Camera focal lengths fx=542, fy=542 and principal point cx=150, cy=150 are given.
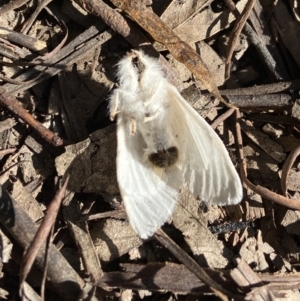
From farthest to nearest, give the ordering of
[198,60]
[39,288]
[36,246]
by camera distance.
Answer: [198,60] → [39,288] → [36,246]

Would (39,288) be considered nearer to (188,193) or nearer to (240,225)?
(188,193)

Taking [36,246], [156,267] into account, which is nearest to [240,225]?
[156,267]

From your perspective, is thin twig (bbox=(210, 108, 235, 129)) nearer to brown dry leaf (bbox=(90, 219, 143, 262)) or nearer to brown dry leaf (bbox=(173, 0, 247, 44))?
brown dry leaf (bbox=(173, 0, 247, 44))

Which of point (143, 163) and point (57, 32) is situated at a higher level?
point (57, 32)

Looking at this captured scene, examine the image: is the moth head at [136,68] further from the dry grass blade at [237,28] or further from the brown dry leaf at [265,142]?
the brown dry leaf at [265,142]

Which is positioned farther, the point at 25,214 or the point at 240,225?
the point at 240,225

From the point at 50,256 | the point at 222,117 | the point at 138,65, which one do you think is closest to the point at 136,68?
the point at 138,65

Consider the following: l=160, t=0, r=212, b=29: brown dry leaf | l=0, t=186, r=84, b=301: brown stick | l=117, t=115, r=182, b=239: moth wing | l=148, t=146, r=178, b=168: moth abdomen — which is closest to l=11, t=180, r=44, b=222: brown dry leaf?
l=0, t=186, r=84, b=301: brown stick
